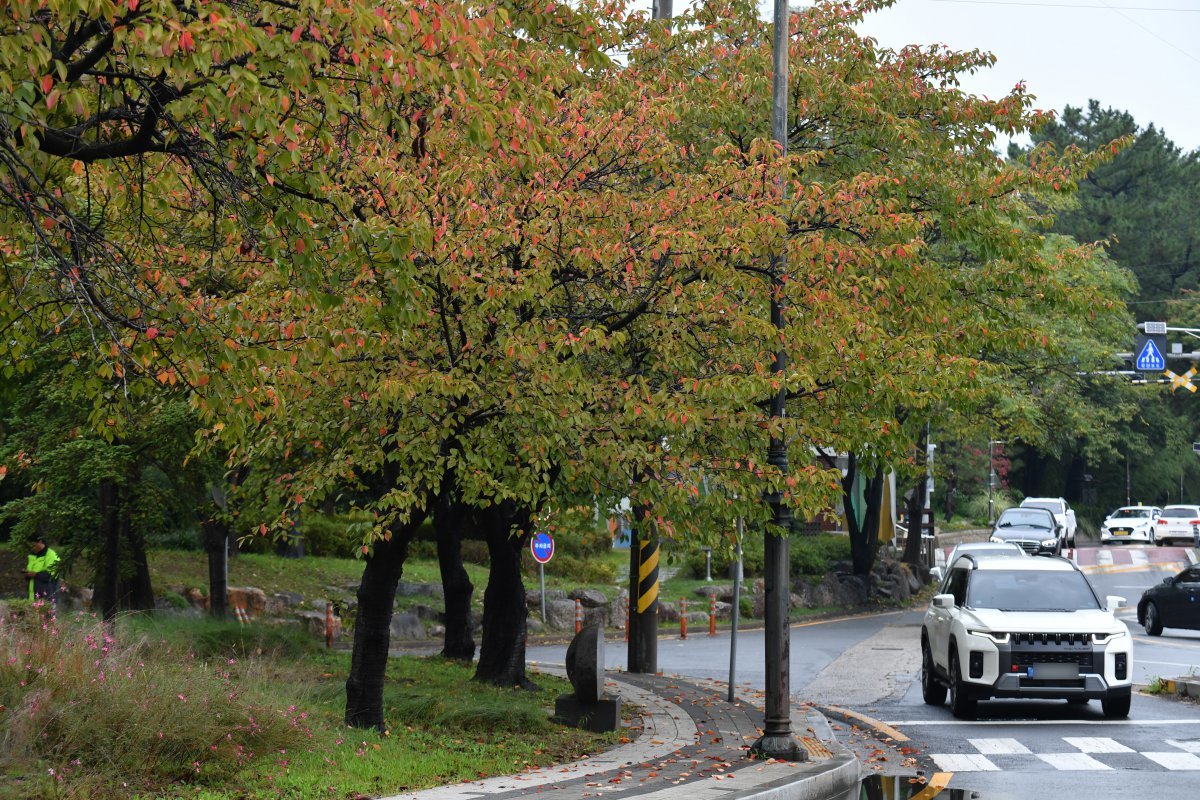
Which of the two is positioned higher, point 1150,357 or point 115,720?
point 1150,357

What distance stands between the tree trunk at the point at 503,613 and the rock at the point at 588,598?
47.9 feet

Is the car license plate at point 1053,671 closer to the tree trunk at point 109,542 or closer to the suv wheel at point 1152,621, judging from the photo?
Answer: the tree trunk at point 109,542

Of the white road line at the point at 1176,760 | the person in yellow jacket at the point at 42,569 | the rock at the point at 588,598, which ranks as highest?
the person in yellow jacket at the point at 42,569

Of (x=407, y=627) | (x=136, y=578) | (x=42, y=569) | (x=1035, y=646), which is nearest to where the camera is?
(x=1035, y=646)

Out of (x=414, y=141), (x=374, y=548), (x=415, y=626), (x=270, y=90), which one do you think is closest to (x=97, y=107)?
(x=270, y=90)

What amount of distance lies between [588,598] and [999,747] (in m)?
18.8

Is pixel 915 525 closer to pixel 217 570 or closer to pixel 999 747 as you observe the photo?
pixel 217 570

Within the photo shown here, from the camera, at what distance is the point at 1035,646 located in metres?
16.3

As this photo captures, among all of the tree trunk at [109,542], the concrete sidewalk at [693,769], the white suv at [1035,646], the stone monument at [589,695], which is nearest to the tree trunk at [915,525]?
the white suv at [1035,646]

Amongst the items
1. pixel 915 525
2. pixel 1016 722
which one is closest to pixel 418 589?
pixel 1016 722

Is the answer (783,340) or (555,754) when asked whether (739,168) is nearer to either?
(783,340)

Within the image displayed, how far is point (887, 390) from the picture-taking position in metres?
15.0

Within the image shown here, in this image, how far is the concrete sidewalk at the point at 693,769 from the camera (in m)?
10.8

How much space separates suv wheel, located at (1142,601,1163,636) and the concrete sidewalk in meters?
14.2
